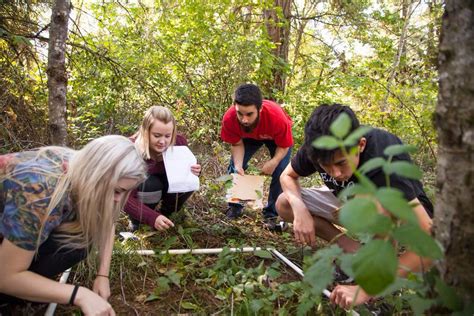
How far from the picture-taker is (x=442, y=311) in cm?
100

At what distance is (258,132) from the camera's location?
3553mm

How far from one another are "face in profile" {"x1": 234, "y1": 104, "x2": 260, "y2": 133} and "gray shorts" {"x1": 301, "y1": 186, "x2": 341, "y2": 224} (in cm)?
93

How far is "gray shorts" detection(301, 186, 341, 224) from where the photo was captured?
102 inches

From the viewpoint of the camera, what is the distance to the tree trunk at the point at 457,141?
3.05ft

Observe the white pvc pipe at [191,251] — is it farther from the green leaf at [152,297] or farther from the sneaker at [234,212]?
the sneaker at [234,212]

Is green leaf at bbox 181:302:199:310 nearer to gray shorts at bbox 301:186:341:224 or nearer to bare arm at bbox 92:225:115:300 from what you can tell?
bare arm at bbox 92:225:115:300

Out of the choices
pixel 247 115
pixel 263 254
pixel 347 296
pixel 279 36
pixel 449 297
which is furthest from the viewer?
pixel 279 36

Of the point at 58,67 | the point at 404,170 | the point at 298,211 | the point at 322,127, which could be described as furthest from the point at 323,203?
the point at 58,67

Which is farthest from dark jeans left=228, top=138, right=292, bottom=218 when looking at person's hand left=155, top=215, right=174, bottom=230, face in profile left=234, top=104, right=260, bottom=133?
person's hand left=155, top=215, right=174, bottom=230

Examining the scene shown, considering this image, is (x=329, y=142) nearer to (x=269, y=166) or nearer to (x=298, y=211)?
(x=298, y=211)

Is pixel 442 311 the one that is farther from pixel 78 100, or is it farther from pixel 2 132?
pixel 78 100

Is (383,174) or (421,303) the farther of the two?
(383,174)

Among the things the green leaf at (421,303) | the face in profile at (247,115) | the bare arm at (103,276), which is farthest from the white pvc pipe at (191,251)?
the green leaf at (421,303)

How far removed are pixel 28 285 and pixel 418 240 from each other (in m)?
1.47
